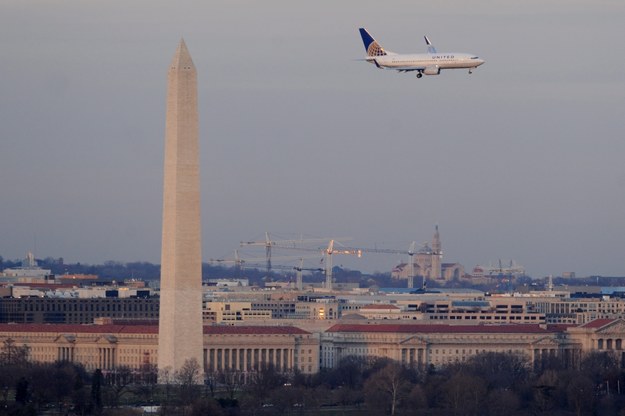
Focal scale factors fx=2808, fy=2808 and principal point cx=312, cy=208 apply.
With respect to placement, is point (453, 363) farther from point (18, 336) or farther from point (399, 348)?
point (18, 336)

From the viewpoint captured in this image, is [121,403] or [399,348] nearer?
[121,403]

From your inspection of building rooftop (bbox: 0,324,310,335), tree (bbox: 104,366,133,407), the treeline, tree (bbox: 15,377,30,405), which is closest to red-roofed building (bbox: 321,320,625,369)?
building rooftop (bbox: 0,324,310,335)

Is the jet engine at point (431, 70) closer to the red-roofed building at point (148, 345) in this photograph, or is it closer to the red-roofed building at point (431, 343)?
the red-roofed building at point (148, 345)

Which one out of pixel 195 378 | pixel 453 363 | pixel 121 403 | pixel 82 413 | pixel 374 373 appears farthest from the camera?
pixel 453 363

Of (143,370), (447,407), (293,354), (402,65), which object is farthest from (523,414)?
(293,354)

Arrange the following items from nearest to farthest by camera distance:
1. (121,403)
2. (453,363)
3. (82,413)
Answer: (82,413) < (121,403) < (453,363)

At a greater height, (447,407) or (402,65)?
(402,65)

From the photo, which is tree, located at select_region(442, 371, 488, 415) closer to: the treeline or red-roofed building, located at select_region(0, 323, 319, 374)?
the treeline
